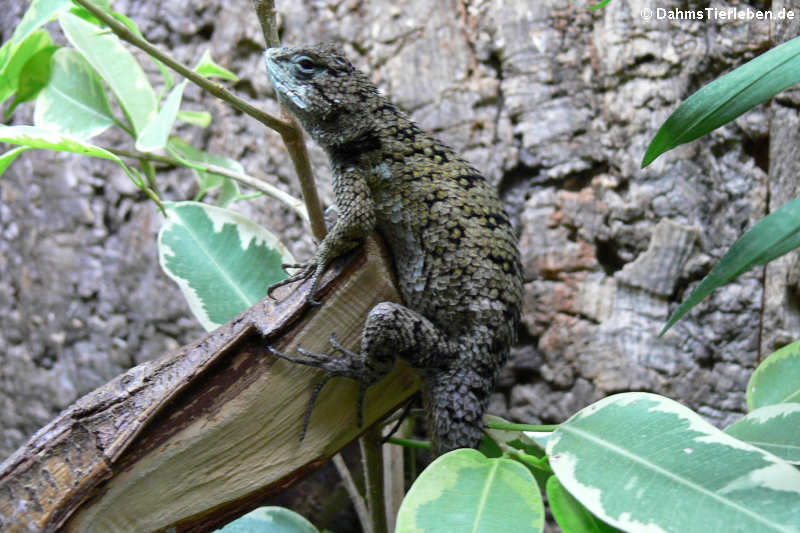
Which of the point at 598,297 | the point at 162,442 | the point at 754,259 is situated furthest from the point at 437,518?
the point at 598,297

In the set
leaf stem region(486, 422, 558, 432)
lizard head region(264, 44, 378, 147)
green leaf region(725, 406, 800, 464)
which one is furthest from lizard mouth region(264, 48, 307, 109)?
green leaf region(725, 406, 800, 464)

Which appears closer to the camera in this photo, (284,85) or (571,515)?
(571,515)

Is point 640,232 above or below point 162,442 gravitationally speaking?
above

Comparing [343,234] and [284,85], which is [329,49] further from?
[343,234]

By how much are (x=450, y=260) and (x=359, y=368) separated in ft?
0.88

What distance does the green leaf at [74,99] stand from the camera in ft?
4.52

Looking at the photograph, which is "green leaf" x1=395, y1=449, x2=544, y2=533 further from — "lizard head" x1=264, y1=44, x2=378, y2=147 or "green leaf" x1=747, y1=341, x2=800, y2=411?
"lizard head" x1=264, y1=44, x2=378, y2=147

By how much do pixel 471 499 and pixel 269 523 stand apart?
0.47m

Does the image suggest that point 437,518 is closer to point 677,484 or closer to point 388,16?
point 677,484

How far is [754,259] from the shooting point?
0.80 m

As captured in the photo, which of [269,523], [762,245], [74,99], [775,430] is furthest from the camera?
[74,99]

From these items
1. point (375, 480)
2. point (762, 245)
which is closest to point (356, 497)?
point (375, 480)

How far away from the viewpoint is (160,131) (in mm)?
1165

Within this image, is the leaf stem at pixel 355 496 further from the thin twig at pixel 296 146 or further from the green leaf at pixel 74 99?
the green leaf at pixel 74 99
